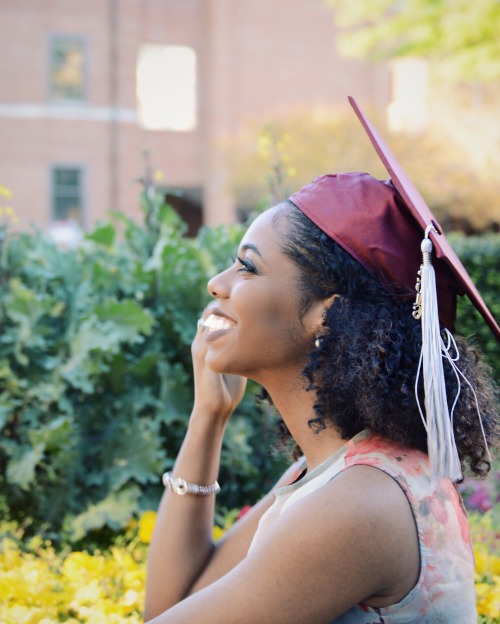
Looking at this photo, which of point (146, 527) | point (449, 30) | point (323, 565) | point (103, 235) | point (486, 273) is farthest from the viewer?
point (449, 30)

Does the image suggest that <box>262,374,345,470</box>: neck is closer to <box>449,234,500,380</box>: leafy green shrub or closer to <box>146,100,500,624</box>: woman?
<box>146,100,500,624</box>: woman

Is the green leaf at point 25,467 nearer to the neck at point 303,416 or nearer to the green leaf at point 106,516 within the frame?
the green leaf at point 106,516

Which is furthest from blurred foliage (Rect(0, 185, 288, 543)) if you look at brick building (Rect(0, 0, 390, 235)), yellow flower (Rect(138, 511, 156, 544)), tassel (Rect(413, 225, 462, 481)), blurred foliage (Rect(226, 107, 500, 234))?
brick building (Rect(0, 0, 390, 235))

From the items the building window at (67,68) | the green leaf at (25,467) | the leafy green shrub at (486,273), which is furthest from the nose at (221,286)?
the building window at (67,68)

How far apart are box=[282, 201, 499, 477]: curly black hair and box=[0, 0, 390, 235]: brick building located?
20.8m

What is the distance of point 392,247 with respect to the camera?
1.60 meters

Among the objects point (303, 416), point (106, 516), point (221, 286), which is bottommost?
point (106, 516)

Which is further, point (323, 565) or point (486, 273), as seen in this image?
point (486, 273)

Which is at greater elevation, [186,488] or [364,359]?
[364,359]

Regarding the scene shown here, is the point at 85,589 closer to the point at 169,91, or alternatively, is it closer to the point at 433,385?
the point at 433,385

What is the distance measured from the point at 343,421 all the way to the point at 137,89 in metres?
22.5

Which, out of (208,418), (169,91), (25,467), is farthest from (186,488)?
(169,91)

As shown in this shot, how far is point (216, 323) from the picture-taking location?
1.78 metres

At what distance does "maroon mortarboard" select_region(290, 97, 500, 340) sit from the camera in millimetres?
1582
